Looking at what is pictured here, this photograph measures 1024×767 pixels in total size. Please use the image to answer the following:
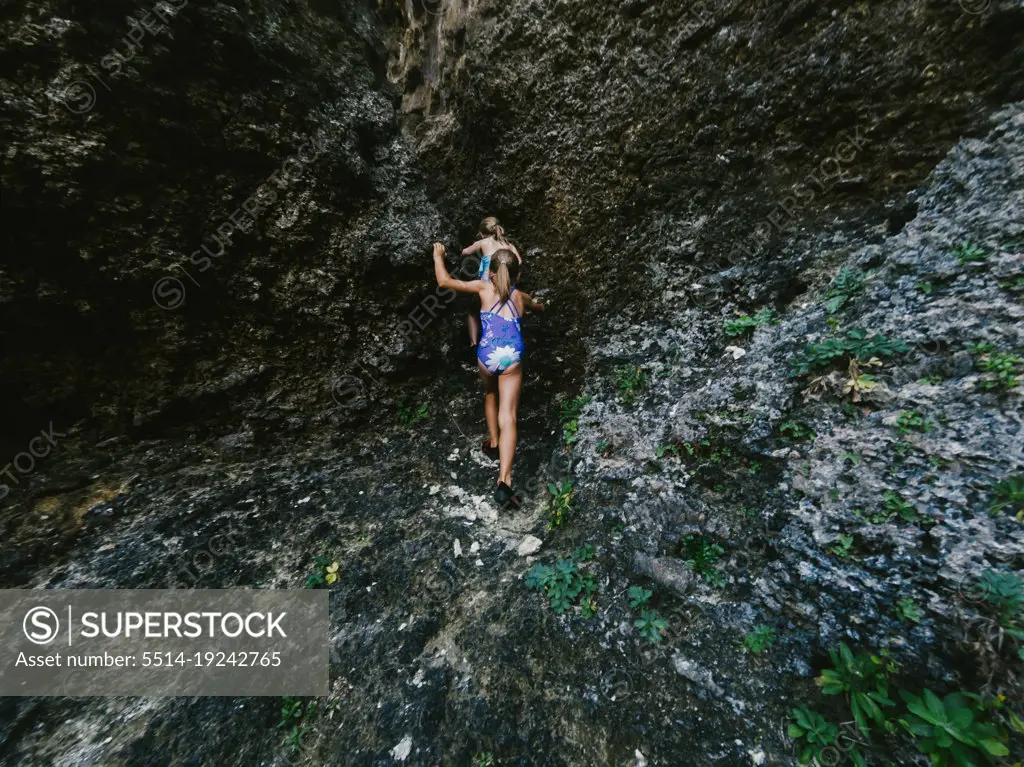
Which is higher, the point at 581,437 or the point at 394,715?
the point at 581,437

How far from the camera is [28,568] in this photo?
253 cm

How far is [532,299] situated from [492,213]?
1.33 meters

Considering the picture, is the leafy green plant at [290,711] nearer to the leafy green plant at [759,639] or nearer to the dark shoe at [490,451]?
the dark shoe at [490,451]

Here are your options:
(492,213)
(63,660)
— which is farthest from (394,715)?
(492,213)

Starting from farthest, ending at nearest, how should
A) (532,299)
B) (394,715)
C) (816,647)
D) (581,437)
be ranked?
1. (532,299)
2. (581,437)
3. (394,715)
4. (816,647)

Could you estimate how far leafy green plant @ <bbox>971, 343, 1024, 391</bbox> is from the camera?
1846 millimetres

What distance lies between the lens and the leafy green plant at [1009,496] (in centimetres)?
161

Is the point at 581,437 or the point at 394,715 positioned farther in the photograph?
the point at 581,437

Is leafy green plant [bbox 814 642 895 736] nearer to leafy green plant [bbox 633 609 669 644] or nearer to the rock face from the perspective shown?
the rock face

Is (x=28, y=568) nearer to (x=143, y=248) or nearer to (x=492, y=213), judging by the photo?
(x=143, y=248)

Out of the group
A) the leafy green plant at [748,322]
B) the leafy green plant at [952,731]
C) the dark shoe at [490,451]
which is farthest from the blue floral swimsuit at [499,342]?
the leafy green plant at [952,731]

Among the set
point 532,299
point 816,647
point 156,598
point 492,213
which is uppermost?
point 492,213

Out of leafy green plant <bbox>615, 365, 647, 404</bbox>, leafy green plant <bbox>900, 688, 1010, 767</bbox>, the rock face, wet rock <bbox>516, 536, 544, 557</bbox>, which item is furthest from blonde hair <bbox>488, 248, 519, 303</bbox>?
leafy green plant <bbox>900, 688, 1010, 767</bbox>

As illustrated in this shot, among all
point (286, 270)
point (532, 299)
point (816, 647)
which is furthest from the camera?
point (532, 299)
